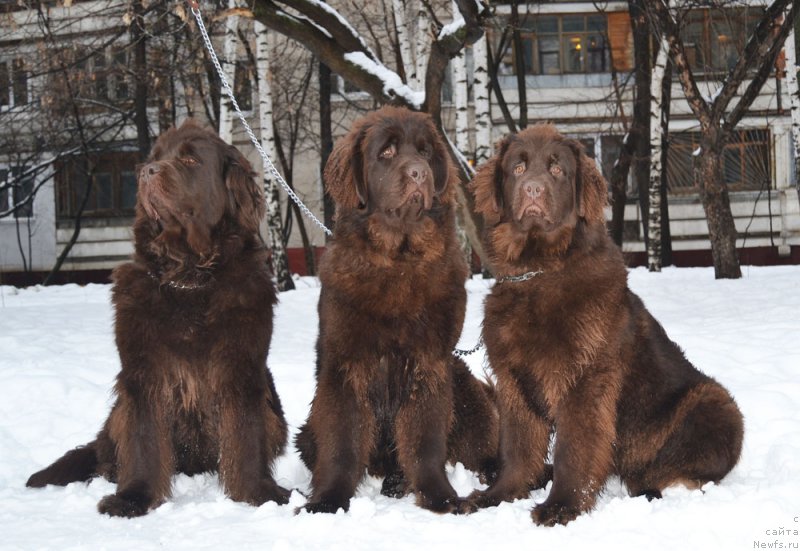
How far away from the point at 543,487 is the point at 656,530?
3.20 feet

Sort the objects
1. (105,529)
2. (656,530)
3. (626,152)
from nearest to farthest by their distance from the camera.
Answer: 1. (656,530)
2. (105,529)
3. (626,152)

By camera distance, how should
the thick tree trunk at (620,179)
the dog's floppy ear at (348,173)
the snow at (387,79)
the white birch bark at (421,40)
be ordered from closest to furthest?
the dog's floppy ear at (348,173)
the snow at (387,79)
the white birch bark at (421,40)
the thick tree trunk at (620,179)

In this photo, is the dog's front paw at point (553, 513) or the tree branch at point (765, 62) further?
the tree branch at point (765, 62)

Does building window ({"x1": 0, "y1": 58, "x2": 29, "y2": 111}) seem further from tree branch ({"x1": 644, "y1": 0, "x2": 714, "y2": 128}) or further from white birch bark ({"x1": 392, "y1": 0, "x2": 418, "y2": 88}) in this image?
tree branch ({"x1": 644, "y1": 0, "x2": 714, "y2": 128})

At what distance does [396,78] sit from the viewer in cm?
1001

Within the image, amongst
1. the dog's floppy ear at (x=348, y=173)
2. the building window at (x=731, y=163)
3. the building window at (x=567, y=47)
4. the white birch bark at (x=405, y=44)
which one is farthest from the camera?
the building window at (x=567, y=47)

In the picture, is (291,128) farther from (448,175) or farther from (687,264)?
(448,175)

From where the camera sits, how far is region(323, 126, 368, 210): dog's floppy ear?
14.5 ft

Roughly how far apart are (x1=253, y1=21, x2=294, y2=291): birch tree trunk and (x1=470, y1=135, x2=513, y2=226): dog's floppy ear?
9755 mm

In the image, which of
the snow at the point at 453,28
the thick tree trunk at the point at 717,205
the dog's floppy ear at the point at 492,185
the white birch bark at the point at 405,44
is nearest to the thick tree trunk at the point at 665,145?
the thick tree trunk at the point at 717,205

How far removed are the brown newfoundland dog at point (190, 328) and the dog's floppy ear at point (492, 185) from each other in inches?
46.3

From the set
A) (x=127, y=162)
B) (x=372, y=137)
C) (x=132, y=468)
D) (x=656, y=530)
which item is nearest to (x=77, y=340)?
(x=132, y=468)

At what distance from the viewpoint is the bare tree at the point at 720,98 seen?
1242 centimetres

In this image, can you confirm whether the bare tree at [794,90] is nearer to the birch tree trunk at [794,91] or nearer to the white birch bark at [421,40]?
the birch tree trunk at [794,91]
